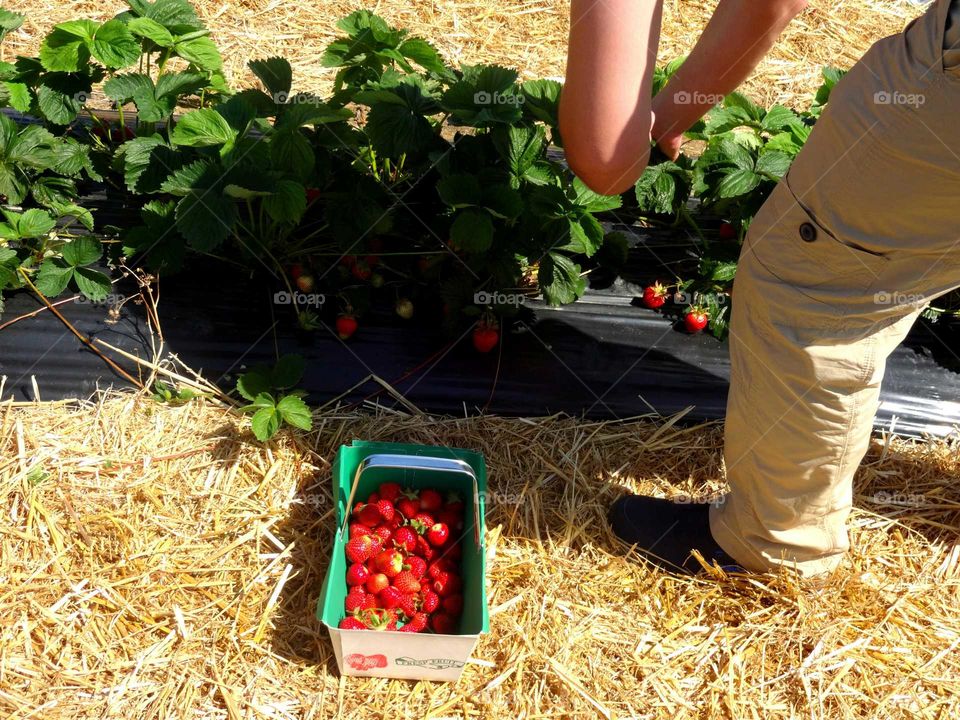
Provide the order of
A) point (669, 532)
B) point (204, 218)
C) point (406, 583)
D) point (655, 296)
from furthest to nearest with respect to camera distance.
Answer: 1. point (655, 296)
2. point (204, 218)
3. point (669, 532)
4. point (406, 583)

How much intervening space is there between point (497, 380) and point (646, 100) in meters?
1.27

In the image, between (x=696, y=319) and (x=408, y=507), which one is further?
(x=696, y=319)

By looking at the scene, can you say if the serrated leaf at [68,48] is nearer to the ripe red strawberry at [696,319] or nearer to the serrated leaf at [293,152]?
the serrated leaf at [293,152]

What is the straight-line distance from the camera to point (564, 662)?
6.23ft

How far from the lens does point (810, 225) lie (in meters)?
1.51

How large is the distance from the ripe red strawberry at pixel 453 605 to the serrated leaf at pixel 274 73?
157 cm

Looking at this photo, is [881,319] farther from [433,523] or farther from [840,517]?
[433,523]

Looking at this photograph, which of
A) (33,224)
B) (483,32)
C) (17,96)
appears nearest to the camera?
(33,224)

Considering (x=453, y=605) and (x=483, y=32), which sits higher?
(x=483, y=32)

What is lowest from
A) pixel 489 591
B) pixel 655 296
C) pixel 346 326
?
pixel 489 591

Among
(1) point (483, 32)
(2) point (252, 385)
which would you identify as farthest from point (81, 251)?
(1) point (483, 32)

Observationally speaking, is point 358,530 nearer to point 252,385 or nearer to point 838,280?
point 252,385

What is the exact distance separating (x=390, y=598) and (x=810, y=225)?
1.18 m

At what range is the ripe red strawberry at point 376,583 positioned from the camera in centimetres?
188
